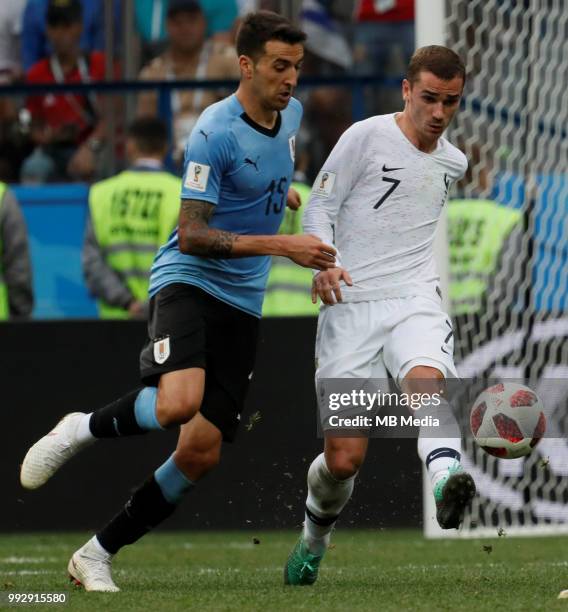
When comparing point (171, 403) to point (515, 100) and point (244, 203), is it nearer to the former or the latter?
point (244, 203)

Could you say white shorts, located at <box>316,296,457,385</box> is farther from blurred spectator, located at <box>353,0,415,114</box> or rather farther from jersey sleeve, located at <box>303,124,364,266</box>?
blurred spectator, located at <box>353,0,415,114</box>

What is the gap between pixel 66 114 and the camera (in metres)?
11.9

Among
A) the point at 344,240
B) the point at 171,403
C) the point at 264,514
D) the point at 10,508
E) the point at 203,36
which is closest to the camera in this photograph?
the point at 171,403

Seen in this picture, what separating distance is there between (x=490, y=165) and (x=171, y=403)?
499 cm

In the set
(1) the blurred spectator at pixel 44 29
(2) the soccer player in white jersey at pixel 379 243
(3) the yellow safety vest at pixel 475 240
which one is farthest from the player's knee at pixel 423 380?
(1) the blurred spectator at pixel 44 29

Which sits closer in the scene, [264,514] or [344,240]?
[344,240]

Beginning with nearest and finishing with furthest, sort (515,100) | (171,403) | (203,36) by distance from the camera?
(171,403)
(515,100)
(203,36)

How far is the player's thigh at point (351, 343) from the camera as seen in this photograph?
21.1 feet

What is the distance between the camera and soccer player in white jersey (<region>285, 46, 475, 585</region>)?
6348mm

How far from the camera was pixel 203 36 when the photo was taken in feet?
39.5

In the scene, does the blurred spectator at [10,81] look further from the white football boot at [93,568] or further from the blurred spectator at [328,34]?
the white football boot at [93,568]

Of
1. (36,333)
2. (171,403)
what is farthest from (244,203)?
(36,333)

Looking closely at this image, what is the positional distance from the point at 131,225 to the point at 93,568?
4.22 meters

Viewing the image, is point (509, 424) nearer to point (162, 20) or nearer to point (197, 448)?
point (197, 448)
